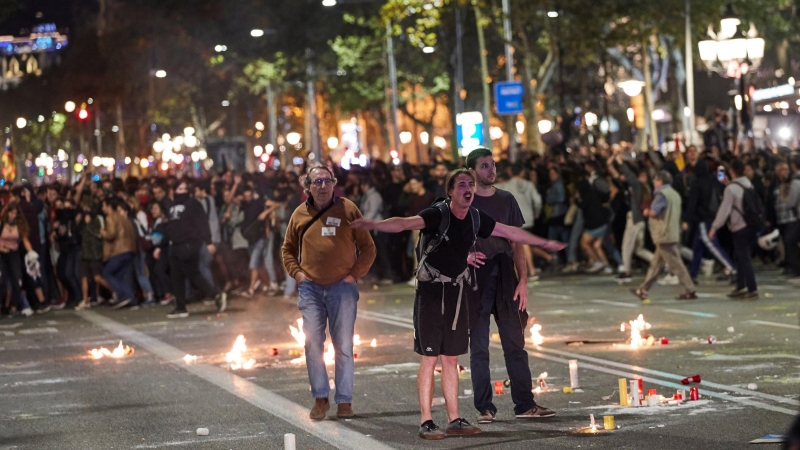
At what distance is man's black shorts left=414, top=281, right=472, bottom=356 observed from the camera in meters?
8.86

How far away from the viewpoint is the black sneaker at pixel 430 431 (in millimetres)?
8711

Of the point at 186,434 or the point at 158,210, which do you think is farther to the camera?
the point at 158,210

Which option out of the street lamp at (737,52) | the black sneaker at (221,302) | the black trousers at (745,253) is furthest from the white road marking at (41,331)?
the street lamp at (737,52)

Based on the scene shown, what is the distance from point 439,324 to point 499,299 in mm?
802

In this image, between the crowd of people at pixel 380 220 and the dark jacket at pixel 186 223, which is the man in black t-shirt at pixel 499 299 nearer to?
the crowd of people at pixel 380 220

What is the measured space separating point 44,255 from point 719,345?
41.5 ft

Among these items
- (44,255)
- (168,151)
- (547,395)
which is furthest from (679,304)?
(168,151)

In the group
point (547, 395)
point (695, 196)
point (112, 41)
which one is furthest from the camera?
point (112, 41)

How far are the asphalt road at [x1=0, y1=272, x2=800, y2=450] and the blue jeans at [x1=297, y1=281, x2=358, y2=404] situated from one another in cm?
29

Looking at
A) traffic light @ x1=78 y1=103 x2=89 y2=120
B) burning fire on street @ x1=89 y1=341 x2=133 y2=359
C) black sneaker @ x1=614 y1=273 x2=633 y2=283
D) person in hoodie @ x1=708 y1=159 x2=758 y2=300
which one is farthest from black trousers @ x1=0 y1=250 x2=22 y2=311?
traffic light @ x1=78 y1=103 x2=89 y2=120

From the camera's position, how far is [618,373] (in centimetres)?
1137

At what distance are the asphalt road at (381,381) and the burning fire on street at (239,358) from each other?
0.35 ft

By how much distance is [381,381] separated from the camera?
11.6m

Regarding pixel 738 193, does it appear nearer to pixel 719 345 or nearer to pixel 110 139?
pixel 719 345
